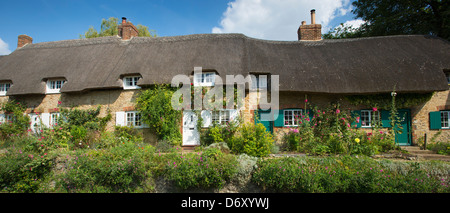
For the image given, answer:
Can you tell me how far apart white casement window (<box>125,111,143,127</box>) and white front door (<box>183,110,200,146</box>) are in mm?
2028

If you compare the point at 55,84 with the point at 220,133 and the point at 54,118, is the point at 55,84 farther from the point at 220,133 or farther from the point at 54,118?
the point at 220,133

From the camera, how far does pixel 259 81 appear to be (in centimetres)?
916

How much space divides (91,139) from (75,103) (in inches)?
97.2

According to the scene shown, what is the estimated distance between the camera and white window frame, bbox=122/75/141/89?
31.2 feet

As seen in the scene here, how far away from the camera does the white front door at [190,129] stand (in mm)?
8805

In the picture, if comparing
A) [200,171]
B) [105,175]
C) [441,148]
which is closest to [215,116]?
[200,171]

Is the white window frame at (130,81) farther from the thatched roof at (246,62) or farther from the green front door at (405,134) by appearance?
the green front door at (405,134)

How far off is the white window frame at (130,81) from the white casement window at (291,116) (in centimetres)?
682

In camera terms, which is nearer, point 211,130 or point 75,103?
point 211,130

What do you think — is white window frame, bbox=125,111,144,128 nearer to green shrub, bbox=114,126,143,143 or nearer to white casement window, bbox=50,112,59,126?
green shrub, bbox=114,126,143,143

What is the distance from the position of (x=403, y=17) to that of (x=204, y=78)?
45.5ft

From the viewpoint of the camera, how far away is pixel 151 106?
8.51 meters
